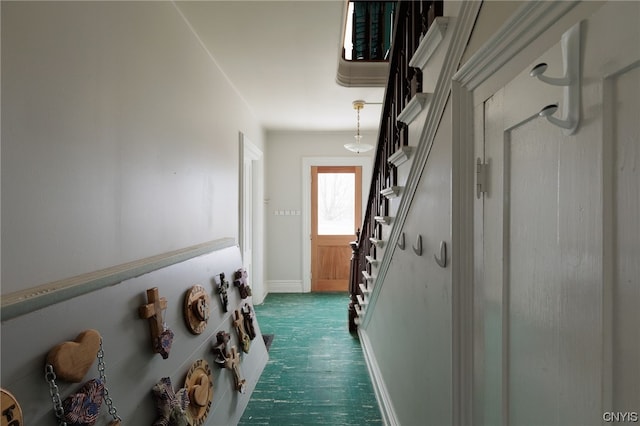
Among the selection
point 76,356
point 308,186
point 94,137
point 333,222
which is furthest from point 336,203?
point 76,356

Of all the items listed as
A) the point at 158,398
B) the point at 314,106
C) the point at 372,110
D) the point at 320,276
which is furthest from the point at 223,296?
the point at 320,276

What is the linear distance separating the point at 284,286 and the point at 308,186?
158 centimetres

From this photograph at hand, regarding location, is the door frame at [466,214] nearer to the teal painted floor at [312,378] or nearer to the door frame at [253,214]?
the teal painted floor at [312,378]

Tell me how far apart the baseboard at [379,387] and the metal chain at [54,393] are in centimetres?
149

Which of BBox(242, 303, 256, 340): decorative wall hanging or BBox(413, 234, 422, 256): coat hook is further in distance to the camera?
BBox(242, 303, 256, 340): decorative wall hanging

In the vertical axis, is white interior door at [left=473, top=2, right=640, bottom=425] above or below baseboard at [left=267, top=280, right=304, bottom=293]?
above

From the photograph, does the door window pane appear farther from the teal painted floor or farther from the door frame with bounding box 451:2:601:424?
the door frame with bounding box 451:2:601:424

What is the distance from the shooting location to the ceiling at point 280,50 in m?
2.05

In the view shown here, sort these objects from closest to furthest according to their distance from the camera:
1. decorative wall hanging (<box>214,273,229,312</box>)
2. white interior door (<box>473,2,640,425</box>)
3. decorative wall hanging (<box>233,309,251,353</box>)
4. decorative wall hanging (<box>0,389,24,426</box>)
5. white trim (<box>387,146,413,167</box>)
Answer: white interior door (<box>473,2,640,425</box>) → decorative wall hanging (<box>0,389,24,426</box>) → white trim (<box>387,146,413,167</box>) → decorative wall hanging (<box>214,273,229,312</box>) → decorative wall hanging (<box>233,309,251,353</box>)

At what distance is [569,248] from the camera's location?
604 mm

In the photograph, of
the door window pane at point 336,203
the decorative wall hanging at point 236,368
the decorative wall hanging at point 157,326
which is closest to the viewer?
the decorative wall hanging at point 157,326

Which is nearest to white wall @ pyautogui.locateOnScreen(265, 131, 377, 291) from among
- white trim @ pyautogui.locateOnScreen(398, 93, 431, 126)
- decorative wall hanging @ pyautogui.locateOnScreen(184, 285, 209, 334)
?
decorative wall hanging @ pyautogui.locateOnScreen(184, 285, 209, 334)

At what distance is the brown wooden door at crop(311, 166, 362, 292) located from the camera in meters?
5.37

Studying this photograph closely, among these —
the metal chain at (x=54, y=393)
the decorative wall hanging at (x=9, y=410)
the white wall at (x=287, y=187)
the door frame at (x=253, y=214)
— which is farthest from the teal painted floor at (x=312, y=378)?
the decorative wall hanging at (x=9, y=410)
